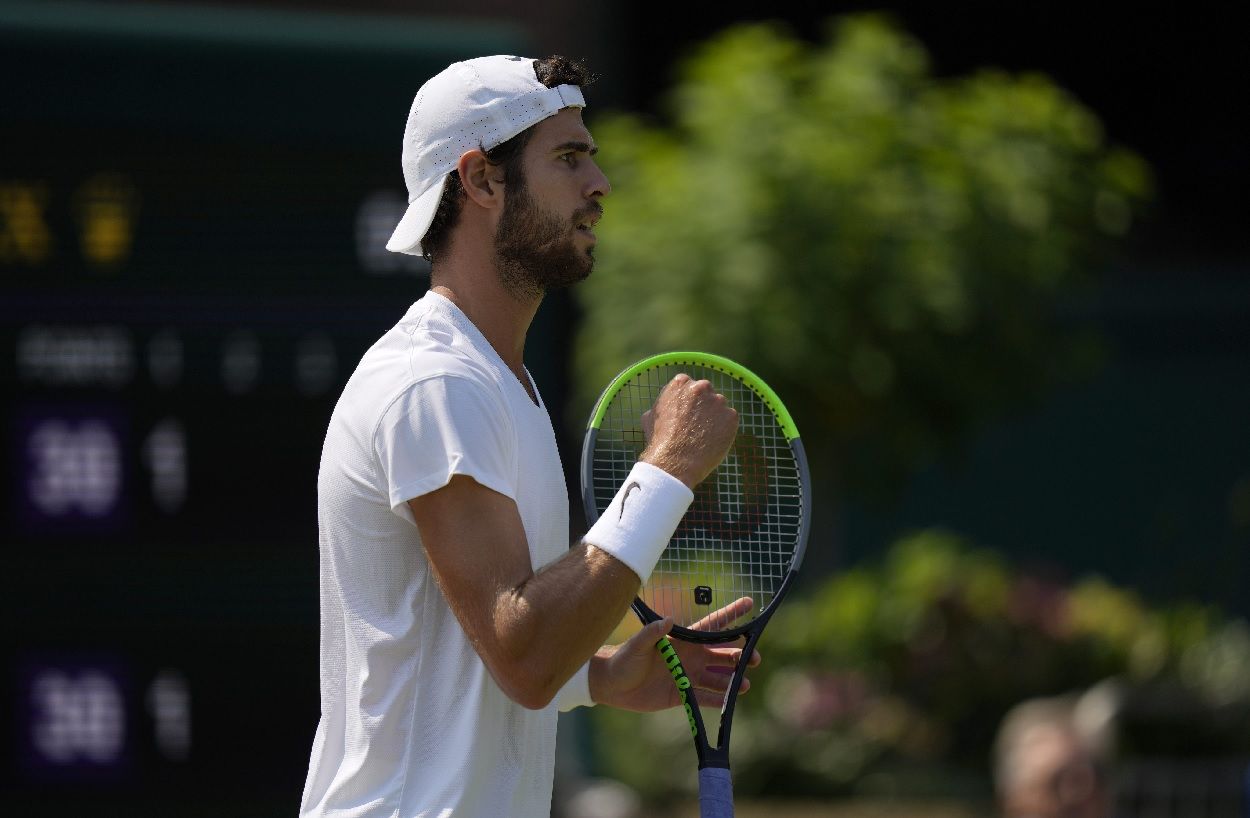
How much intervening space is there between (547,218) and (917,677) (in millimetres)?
6353

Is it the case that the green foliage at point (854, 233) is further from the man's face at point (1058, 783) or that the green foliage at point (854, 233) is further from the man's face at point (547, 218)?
the man's face at point (547, 218)

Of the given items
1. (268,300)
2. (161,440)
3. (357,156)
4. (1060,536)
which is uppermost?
(357,156)

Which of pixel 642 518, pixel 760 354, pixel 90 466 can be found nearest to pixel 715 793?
pixel 642 518

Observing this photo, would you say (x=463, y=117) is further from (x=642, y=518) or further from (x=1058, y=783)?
(x=1058, y=783)

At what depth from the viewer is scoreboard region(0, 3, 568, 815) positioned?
17.4 feet

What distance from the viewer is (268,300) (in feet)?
17.8

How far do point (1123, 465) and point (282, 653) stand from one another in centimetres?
899

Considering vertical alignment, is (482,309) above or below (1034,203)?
above

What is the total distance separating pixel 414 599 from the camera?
2.41m

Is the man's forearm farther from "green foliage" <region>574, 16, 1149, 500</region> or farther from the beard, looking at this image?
"green foliage" <region>574, 16, 1149, 500</region>

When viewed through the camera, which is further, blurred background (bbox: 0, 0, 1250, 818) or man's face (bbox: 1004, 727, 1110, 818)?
blurred background (bbox: 0, 0, 1250, 818)

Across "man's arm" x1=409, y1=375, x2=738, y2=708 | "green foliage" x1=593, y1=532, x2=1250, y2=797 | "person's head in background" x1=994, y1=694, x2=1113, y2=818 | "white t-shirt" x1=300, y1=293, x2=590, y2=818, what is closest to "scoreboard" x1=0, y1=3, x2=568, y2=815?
"person's head in background" x1=994, y1=694, x2=1113, y2=818

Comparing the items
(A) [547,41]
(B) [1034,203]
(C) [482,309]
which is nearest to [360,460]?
(C) [482,309]

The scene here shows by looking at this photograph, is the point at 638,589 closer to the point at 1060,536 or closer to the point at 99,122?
the point at 99,122
